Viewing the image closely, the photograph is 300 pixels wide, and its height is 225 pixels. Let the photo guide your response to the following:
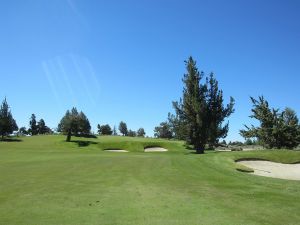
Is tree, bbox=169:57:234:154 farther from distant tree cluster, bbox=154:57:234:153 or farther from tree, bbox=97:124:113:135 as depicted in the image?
tree, bbox=97:124:113:135

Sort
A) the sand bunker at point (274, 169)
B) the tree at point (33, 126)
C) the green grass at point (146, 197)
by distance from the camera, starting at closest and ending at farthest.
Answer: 1. the green grass at point (146, 197)
2. the sand bunker at point (274, 169)
3. the tree at point (33, 126)

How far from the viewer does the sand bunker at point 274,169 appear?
2536 cm

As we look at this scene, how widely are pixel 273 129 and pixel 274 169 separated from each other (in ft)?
73.1

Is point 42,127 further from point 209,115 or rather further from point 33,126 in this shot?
point 209,115

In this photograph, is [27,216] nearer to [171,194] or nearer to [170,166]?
[171,194]

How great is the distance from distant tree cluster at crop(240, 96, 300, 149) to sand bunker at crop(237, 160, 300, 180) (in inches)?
791

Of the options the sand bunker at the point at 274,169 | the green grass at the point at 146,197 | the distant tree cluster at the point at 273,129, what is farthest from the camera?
the distant tree cluster at the point at 273,129

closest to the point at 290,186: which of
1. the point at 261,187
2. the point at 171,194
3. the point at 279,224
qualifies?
the point at 261,187

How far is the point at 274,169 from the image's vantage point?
27.7m

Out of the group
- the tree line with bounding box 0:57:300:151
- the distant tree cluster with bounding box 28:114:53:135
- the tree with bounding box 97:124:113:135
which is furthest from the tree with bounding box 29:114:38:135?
the tree line with bounding box 0:57:300:151

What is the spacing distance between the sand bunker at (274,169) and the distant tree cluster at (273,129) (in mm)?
20097

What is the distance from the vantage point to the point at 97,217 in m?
10.5

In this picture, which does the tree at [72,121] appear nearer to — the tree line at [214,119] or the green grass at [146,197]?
the tree line at [214,119]

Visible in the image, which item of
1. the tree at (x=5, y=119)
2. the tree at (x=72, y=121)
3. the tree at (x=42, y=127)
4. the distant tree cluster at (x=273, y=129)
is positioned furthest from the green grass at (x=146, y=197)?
the tree at (x=42, y=127)
